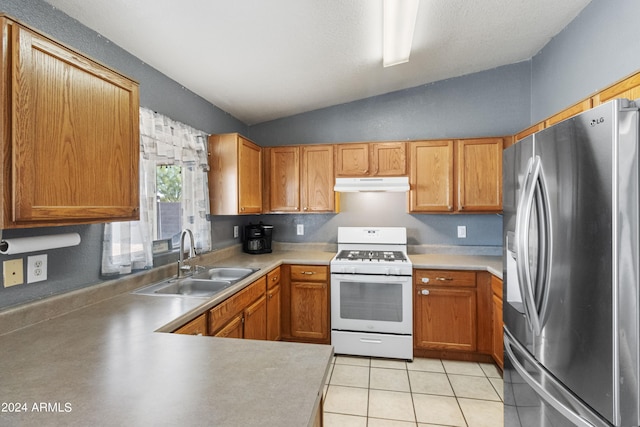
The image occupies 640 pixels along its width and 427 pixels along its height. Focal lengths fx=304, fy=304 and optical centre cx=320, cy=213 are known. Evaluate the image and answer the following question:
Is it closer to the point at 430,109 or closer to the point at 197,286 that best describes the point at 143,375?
the point at 197,286

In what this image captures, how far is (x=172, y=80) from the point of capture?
7.86ft

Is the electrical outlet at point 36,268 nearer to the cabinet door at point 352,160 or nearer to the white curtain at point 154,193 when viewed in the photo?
the white curtain at point 154,193

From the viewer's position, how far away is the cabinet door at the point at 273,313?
267 centimetres

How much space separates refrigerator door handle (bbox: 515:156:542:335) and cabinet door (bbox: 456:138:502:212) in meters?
1.63

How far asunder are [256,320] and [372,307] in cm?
106

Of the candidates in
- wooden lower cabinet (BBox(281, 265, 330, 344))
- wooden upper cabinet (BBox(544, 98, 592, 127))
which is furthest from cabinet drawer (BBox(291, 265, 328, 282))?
wooden upper cabinet (BBox(544, 98, 592, 127))

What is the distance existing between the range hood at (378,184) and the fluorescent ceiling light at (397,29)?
1.05 meters

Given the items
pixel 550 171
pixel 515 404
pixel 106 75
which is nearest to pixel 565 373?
pixel 515 404

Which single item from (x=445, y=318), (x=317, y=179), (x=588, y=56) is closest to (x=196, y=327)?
(x=317, y=179)

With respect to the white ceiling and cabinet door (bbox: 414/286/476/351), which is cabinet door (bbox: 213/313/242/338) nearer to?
cabinet door (bbox: 414/286/476/351)

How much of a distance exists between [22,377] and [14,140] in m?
0.75

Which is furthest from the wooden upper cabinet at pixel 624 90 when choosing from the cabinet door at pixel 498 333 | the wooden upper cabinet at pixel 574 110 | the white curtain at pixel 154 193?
the white curtain at pixel 154 193

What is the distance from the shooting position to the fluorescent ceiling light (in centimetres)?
172

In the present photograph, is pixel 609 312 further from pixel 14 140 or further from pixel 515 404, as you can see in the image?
pixel 14 140
